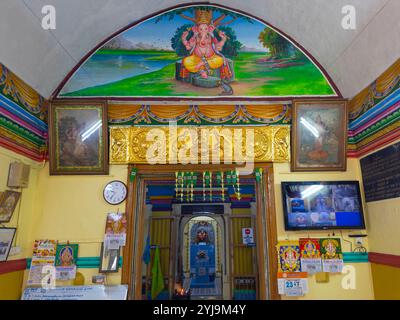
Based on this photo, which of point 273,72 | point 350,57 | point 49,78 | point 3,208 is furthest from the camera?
point 273,72

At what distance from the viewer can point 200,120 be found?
3.83 m

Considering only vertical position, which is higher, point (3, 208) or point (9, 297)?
point (3, 208)

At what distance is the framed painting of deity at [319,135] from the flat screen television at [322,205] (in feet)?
0.81

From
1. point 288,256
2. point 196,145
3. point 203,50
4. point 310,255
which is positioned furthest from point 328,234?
point 203,50

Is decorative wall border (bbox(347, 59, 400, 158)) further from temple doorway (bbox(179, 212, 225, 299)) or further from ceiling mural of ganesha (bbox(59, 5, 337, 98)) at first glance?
temple doorway (bbox(179, 212, 225, 299))

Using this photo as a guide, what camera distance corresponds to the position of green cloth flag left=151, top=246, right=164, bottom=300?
6.70 meters

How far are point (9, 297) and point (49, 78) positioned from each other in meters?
2.61

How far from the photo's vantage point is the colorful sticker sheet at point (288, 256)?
3484 mm

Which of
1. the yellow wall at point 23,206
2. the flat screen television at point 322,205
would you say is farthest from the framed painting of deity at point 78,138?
the flat screen television at point 322,205

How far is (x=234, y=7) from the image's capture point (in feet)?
12.8

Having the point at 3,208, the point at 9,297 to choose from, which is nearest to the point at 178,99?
the point at 3,208

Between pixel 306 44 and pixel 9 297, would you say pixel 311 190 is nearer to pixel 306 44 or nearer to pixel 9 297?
pixel 306 44

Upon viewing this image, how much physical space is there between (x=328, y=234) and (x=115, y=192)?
2791mm
